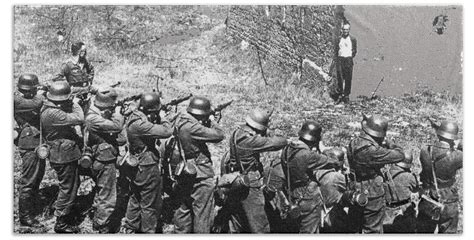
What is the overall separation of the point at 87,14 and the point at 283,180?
Answer: 5769 mm

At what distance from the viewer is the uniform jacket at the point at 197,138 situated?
7738 millimetres

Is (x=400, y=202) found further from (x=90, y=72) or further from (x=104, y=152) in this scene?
(x=90, y=72)

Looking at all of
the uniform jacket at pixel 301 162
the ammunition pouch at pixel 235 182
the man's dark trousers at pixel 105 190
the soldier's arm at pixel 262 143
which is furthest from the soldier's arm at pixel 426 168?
the man's dark trousers at pixel 105 190

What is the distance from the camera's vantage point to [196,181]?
25.8 ft

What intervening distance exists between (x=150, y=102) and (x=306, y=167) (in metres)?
2.25

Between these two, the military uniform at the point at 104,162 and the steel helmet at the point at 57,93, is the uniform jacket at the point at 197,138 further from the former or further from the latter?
the steel helmet at the point at 57,93

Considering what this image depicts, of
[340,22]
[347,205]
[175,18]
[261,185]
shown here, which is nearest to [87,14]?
[175,18]

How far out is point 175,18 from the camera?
13.0 metres

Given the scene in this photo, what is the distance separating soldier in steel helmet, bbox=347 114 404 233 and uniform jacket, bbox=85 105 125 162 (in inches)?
127

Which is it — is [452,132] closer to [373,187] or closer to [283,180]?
[373,187]

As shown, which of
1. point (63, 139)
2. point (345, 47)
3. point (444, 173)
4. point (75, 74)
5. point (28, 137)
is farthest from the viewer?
point (345, 47)

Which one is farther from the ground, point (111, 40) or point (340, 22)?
point (340, 22)

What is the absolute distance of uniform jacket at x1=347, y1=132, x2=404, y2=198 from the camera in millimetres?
7680

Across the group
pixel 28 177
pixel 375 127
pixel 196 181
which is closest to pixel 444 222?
pixel 375 127
